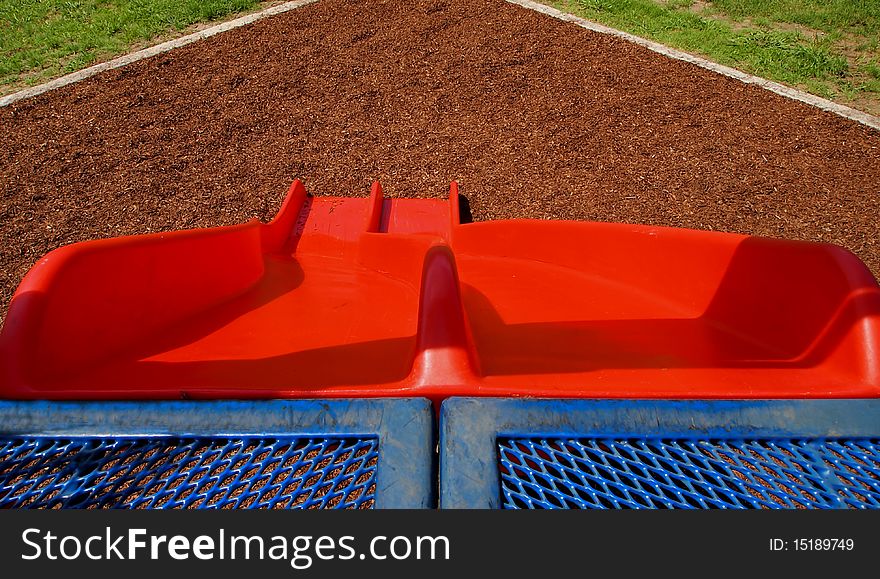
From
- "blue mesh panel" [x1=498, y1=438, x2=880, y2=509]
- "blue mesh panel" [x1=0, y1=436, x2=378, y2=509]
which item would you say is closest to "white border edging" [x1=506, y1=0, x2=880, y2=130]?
"blue mesh panel" [x1=498, y1=438, x2=880, y2=509]

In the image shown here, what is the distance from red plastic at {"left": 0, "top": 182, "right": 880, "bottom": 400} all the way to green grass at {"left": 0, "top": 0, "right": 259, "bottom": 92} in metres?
3.79

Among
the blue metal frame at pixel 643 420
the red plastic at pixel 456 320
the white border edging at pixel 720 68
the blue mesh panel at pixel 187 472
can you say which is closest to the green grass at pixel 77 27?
the white border edging at pixel 720 68

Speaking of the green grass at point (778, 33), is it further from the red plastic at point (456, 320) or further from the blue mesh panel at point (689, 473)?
the blue mesh panel at point (689, 473)

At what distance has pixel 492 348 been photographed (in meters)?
2.23

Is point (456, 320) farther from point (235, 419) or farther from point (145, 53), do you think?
point (145, 53)

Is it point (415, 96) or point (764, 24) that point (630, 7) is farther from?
point (415, 96)

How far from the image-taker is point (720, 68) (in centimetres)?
534

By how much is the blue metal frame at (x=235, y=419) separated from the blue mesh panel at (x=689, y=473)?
23 centimetres

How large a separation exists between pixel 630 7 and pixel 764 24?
135 centimetres

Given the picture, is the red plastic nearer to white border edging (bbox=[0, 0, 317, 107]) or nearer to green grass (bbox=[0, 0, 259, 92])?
white border edging (bbox=[0, 0, 317, 107])

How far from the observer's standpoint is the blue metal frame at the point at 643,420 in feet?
4.43

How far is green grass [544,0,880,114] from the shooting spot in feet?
17.2

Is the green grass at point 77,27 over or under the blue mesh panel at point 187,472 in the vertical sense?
over

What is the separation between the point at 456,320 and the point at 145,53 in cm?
515
